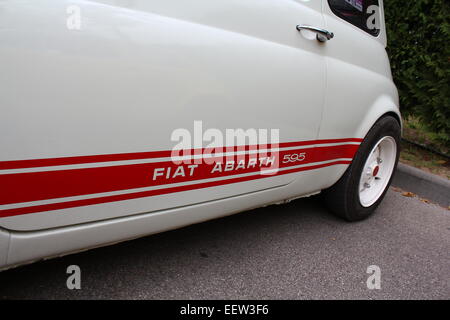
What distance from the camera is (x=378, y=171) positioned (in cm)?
252

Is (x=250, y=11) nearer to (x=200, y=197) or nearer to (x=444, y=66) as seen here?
(x=200, y=197)

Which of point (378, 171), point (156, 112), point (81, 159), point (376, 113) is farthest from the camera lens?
point (378, 171)

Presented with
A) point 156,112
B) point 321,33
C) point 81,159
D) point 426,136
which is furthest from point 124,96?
point 426,136

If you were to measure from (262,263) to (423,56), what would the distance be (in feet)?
10.8

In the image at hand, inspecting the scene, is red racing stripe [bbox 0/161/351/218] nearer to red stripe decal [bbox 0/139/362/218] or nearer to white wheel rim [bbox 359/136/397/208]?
red stripe decal [bbox 0/139/362/218]

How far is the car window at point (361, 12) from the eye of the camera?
1.97m

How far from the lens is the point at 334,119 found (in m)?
1.88

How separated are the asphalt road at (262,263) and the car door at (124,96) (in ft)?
1.44

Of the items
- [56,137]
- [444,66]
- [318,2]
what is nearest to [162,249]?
[56,137]

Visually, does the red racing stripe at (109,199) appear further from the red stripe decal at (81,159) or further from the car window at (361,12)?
the car window at (361,12)

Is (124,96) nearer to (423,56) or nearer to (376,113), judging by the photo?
(376,113)

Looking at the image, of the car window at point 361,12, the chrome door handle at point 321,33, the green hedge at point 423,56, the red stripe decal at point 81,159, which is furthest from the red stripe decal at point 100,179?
the green hedge at point 423,56

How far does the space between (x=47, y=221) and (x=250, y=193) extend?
2.85 feet

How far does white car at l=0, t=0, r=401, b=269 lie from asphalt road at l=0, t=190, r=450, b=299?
0.34m
